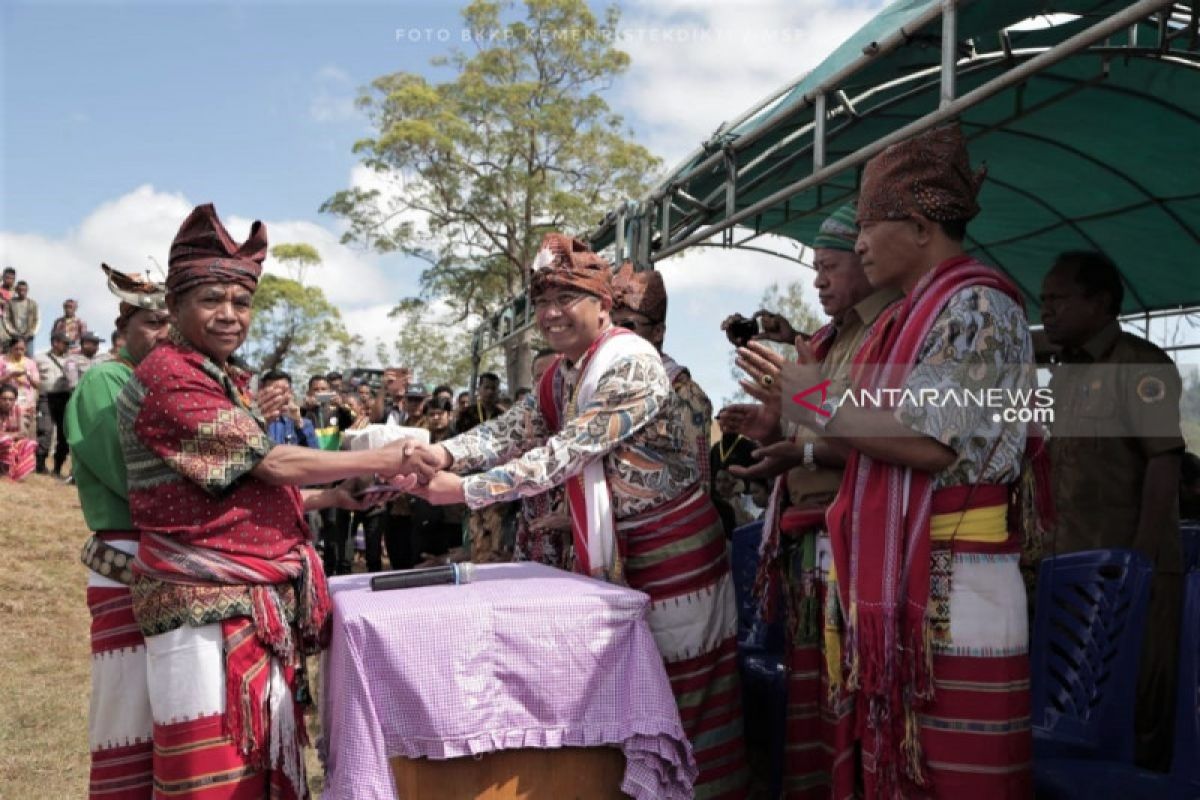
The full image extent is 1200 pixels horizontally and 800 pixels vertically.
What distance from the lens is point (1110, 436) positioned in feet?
11.8

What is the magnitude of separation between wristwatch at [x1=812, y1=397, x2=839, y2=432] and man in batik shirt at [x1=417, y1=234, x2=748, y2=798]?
0.69 m

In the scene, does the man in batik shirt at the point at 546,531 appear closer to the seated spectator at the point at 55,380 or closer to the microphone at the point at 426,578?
the microphone at the point at 426,578

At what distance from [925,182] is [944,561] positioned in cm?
92

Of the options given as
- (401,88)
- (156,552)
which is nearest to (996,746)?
(156,552)

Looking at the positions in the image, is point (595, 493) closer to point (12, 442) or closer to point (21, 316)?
point (12, 442)

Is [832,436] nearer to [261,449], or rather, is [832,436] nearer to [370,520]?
[261,449]

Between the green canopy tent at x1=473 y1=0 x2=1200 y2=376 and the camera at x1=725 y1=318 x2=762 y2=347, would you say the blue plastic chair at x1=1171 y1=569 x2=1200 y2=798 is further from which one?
the green canopy tent at x1=473 y1=0 x2=1200 y2=376

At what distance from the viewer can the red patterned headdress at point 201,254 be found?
2.70m

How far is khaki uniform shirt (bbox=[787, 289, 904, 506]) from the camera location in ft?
9.93

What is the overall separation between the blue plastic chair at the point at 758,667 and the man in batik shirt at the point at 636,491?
1.13 ft

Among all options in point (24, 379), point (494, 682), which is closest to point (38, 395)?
point (24, 379)

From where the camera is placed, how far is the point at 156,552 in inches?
102

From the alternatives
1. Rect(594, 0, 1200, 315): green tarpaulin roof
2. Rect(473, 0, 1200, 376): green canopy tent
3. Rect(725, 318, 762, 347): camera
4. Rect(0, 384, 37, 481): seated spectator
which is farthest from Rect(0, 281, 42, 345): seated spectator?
Rect(725, 318, 762, 347): camera

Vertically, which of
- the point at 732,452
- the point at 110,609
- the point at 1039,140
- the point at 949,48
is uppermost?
the point at 1039,140
